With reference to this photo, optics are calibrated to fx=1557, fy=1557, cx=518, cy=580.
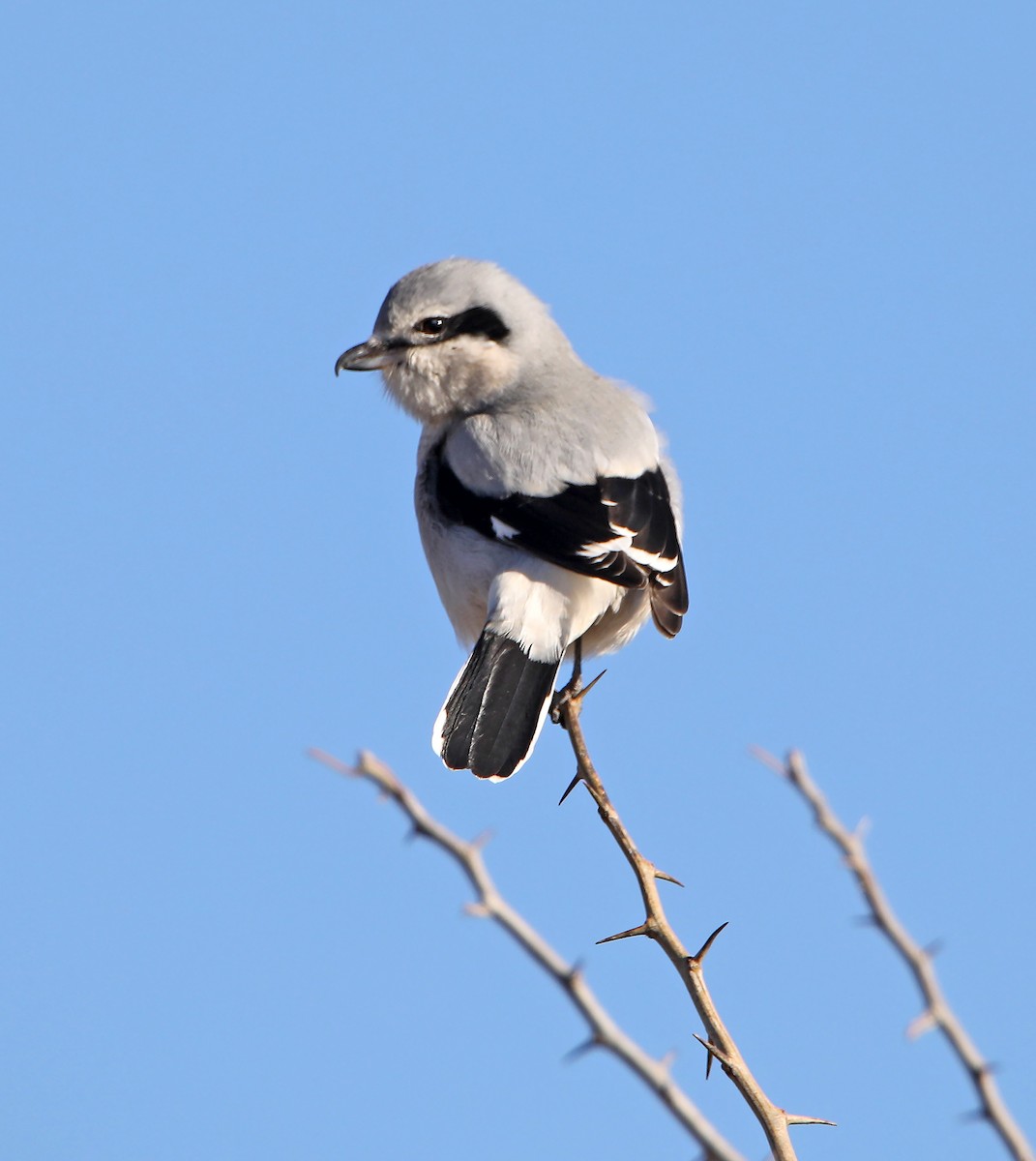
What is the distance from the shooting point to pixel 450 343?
430cm

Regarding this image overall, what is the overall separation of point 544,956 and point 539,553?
234 cm

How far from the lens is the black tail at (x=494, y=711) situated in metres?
3.45

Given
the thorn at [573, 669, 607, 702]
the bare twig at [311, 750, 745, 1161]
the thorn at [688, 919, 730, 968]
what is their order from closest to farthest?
the bare twig at [311, 750, 745, 1161], the thorn at [688, 919, 730, 968], the thorn at [573, 669, 607, 702]

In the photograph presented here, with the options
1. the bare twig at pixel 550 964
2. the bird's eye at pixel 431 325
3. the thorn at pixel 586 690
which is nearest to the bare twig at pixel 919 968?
the bare twig at pixel 550 964

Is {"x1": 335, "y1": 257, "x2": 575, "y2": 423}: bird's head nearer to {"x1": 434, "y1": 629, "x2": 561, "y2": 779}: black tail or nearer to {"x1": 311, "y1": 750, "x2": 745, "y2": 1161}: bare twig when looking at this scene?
{"x1": 434, "y1": 629, "x2": 561, "y2": 779}: black tail

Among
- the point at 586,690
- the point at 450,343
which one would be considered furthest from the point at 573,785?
the point at 450,343

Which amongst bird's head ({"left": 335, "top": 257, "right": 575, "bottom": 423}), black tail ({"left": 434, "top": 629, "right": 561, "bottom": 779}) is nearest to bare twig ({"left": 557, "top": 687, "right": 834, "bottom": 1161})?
black tail ({"left": 434, "top": 629, "right": 561, "bottom": 779})

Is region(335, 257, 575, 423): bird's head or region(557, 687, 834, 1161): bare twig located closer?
region(557, 687, 834, 1161): bare twig

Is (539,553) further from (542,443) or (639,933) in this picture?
(639,933)

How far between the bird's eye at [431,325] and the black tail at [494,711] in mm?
1109

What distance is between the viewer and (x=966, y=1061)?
1343 mm

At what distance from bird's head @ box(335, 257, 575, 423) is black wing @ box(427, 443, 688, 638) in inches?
18.1

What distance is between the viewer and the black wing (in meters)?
3.60

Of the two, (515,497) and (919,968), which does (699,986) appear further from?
(515,497)
